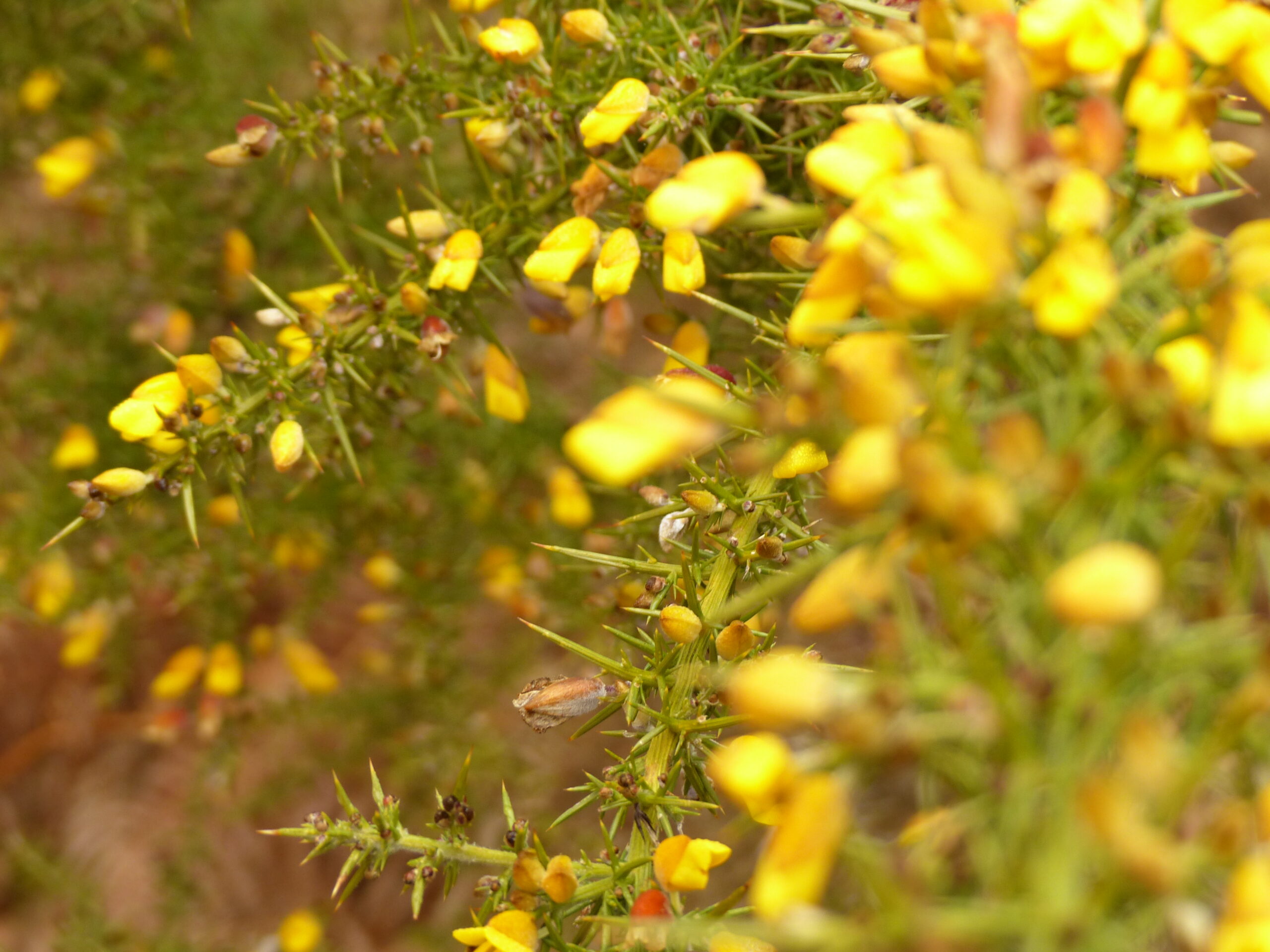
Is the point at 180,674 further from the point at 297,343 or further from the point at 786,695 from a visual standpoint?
the point at 786,695

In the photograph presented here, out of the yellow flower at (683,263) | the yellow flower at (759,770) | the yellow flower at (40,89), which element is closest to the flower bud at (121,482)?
the yellow flower at (683,263)

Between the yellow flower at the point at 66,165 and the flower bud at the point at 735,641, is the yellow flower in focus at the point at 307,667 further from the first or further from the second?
the flower bud at the point at 735,641

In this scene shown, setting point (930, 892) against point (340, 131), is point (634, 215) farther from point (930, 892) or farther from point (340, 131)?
point (930, 892)

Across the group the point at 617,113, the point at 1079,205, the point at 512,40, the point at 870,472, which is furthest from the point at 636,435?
the point at 512,40

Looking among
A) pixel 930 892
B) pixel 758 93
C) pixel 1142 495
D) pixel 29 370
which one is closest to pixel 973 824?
pixel 930 892

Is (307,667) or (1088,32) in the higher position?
(1088,32)

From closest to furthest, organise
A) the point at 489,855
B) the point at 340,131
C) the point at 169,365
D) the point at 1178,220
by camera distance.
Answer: the point at 1178,220, the point at 489,855, the point at 340,131, the point at 169,365

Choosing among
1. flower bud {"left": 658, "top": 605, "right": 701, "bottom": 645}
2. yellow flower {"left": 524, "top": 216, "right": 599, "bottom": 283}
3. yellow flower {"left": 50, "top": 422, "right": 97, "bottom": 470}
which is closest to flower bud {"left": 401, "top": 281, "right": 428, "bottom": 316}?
yellow flower {"left": 524, "top": 216, "right": 599, "bottom": 283}
